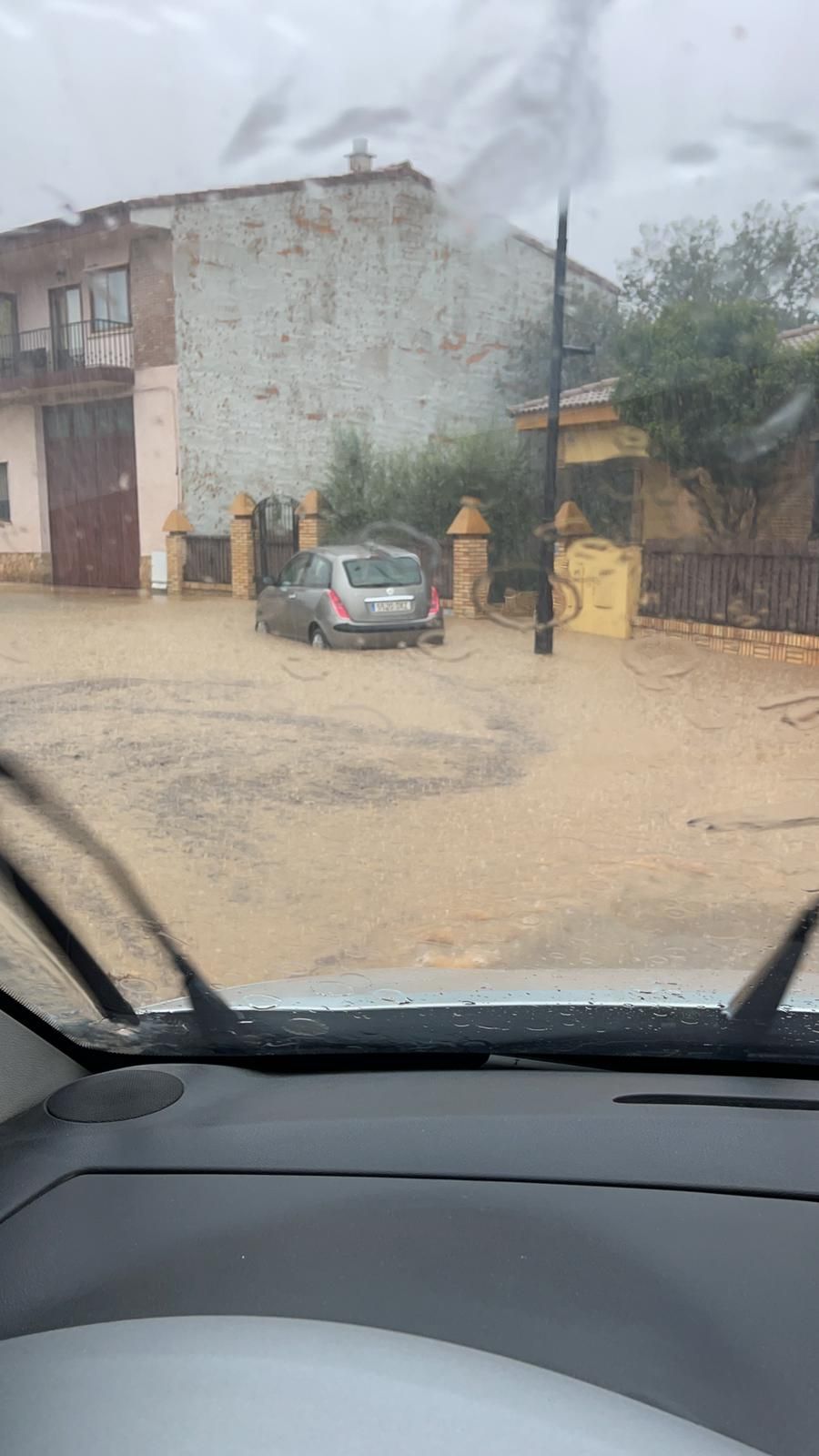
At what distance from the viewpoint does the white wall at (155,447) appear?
698cm

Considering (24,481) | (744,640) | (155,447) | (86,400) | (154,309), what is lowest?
(744,640)

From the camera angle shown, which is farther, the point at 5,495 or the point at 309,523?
the point at 309,523

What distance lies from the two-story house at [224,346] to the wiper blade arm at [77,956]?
4.47 meters

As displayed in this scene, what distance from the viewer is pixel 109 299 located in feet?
21.9

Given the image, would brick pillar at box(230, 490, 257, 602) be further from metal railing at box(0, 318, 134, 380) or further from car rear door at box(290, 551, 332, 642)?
metal railing at box(0, 318, 134, 380)

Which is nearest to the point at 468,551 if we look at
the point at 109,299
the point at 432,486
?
the point at 432,486

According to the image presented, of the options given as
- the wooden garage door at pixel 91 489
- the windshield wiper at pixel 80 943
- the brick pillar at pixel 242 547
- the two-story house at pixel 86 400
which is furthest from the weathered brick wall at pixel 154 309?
the windshield wiper at pixel 80 943

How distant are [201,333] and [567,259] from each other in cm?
269

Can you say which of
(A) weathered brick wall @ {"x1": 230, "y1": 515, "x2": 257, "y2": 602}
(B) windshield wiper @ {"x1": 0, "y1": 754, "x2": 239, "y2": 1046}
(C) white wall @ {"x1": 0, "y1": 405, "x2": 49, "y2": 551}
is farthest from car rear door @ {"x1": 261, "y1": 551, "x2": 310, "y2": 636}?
(B) windshield wiper @ {"x1": 0, "y1": 754, "x2": 239, "y2": 1046}

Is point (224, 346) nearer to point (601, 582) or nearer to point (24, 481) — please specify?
point (24, 481)

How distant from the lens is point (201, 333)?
23.5ft

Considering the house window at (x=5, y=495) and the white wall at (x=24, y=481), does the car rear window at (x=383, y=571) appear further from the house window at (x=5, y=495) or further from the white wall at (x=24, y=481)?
the house window at (x=5, y=495)

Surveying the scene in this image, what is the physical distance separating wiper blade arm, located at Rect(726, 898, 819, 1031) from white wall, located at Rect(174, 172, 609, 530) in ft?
15.8

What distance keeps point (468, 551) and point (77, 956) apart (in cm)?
670
